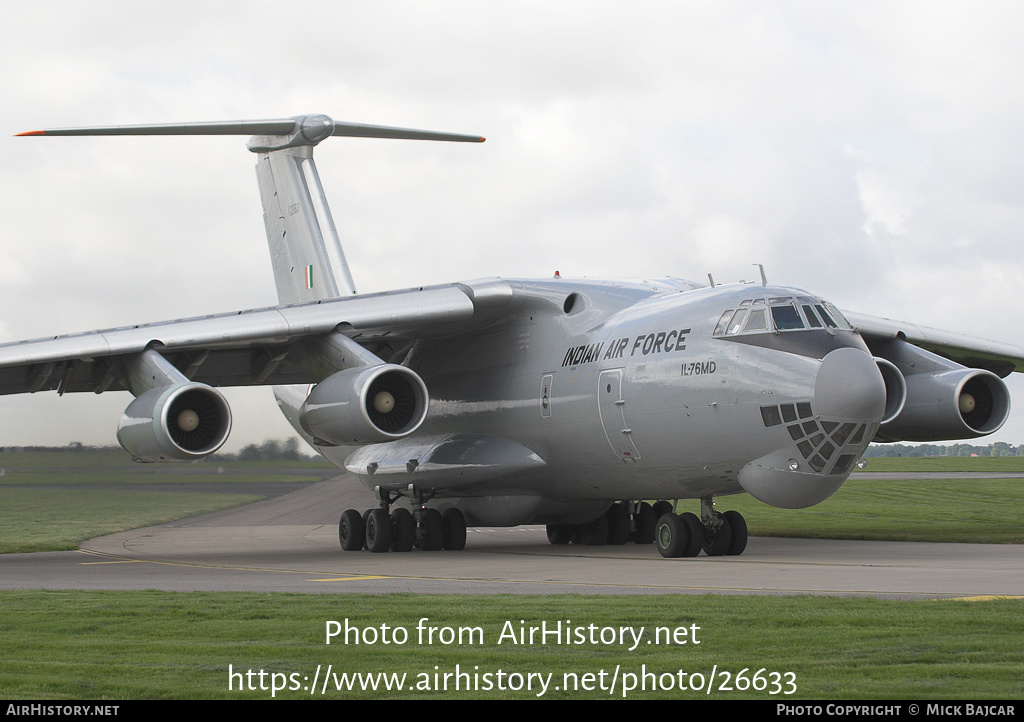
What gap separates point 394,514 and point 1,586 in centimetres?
728

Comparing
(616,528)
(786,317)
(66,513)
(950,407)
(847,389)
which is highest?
(66,513)

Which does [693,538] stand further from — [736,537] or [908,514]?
[908,514]

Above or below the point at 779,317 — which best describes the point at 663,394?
below

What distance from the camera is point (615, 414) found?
14305 mm

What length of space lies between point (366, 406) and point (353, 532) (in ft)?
12.1

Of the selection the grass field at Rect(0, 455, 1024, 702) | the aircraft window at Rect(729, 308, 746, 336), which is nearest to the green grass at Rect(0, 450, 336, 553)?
→ the grass field at Rect(0, 455, 1024, 702)

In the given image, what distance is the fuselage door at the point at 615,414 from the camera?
14.2 meters

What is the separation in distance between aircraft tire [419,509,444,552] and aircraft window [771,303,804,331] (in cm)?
666

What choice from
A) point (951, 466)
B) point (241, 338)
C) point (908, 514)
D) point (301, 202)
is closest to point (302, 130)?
point (301, 202)

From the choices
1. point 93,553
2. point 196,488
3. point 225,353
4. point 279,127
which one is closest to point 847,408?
point 225,353

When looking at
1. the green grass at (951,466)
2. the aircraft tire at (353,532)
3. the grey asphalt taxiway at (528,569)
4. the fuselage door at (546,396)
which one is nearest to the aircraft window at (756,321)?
the grey asphalt taxiway at (528,569)

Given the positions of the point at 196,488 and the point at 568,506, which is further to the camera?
the point at 196,488

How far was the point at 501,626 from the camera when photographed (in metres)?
7.15

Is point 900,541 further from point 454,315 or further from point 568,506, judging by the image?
point 454,315
